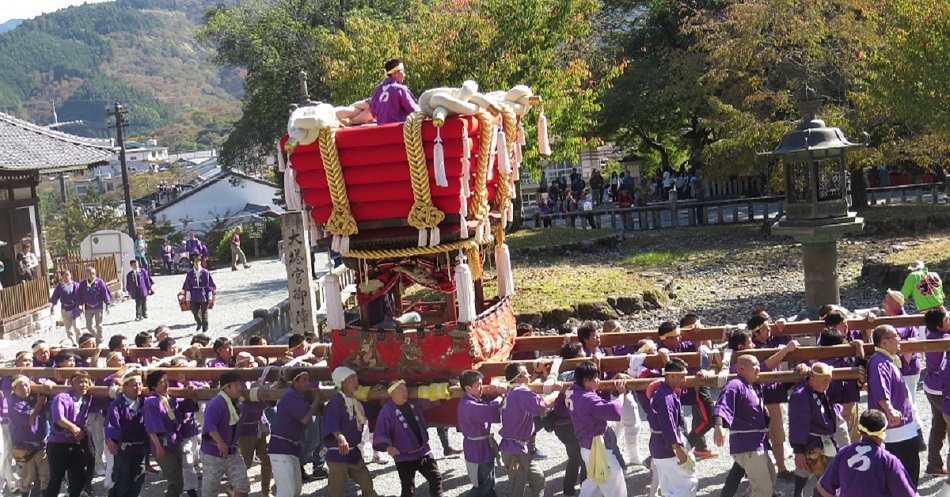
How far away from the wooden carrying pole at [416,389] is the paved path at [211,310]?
269 inches

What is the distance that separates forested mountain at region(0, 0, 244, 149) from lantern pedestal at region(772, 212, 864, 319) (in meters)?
144

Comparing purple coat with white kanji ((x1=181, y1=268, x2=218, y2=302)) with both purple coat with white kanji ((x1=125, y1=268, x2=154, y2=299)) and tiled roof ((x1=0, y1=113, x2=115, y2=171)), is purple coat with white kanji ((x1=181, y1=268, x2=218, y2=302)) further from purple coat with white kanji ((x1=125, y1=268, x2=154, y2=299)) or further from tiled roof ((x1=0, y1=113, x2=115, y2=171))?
tiled roof ((x1=0, y1=113, x2=115, y2=171))

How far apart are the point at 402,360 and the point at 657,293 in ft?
38.2

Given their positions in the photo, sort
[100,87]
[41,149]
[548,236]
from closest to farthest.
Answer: [41,149] → [548,236] → [100,87]

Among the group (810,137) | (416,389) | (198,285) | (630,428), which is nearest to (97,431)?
(416,389)

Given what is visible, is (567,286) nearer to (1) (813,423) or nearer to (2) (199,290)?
(2) (199,290)

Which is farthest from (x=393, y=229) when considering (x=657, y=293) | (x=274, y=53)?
(x=274, y=53)

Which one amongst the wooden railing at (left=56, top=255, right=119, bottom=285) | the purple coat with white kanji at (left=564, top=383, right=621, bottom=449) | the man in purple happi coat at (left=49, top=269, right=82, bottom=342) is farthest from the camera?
the wooden railing at (left=56, top=255, right=119, bottom=285)

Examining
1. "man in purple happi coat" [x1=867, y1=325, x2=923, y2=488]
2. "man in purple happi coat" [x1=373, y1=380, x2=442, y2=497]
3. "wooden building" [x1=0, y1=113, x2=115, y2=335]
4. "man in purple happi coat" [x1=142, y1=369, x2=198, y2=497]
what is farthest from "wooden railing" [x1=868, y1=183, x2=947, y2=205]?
"man in purple happi coat" [x1=142, y1=369, x2=198, y2=497]

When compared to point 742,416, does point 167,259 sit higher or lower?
higher

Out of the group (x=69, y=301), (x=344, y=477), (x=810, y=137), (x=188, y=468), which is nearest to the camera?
(x=344, y=477)

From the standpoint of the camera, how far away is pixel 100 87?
17488 cm

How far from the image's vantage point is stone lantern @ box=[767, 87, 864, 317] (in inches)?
582

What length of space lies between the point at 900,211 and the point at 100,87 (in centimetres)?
16854
